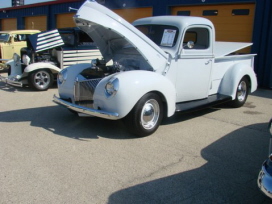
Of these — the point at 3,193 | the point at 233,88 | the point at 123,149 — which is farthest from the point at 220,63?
the point at 3,193

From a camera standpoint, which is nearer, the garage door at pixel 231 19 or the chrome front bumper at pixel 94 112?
the chrome front bumper at pixel 94 112

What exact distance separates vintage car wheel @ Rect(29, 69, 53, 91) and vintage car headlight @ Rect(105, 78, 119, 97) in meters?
4.54

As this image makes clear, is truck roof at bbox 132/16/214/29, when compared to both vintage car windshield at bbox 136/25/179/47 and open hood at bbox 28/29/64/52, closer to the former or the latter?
vintage car windshield at bbox 136/25/179/47

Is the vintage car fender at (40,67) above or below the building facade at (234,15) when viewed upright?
below

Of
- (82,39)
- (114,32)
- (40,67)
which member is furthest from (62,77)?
(82,39)

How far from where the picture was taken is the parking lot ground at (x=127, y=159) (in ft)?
9.91

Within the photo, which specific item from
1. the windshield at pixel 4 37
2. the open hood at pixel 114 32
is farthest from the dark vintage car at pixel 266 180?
the windshield at pixel 4 37

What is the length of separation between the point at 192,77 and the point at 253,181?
8.46 ft

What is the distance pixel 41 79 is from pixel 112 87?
477 centimetres

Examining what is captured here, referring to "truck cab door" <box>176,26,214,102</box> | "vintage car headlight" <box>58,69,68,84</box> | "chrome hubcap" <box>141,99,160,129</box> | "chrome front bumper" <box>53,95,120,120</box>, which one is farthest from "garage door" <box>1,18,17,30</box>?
"chrome hubcap" <box>141,99,160,129</box>

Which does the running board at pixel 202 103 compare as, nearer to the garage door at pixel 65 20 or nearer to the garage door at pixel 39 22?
the garage door at pixel 65 20

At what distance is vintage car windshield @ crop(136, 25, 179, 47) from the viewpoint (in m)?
5.27

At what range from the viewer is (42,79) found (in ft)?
27.5

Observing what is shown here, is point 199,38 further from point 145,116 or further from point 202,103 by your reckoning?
point 145,116
